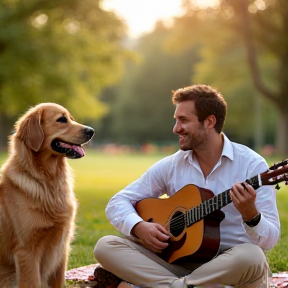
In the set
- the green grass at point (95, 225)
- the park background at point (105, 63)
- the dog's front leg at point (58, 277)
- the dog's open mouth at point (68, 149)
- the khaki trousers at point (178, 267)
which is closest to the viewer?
the khaki trousers at point (178, 267)

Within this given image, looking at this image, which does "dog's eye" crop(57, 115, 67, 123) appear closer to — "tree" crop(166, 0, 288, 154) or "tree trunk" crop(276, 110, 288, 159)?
"tree" crop(166, 0, 288, 154)

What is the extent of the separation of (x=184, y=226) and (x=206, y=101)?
0.91 meters

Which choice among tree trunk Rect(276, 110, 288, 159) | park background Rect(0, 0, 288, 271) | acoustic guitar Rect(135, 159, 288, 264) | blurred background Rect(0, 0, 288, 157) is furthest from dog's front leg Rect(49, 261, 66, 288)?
tree trunk Rect(276, 110, 288, 159)

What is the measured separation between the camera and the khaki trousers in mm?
3734

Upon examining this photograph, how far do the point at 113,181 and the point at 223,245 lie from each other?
12028 mm

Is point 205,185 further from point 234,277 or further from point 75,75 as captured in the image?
point 75,75

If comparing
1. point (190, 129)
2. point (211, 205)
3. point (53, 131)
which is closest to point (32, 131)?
point (53, 131)

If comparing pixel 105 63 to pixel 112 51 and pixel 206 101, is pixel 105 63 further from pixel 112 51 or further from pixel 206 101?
pixel 206 101

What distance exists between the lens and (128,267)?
4.09 meters

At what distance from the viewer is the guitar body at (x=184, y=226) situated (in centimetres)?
384

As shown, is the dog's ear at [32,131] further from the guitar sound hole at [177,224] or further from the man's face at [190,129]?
the guitar sound hole at [177,224]

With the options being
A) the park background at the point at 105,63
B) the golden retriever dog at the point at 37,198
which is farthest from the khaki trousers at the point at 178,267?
the park background at the point at 105,63

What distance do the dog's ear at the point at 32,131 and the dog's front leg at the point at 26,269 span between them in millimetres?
747

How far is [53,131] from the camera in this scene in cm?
428
